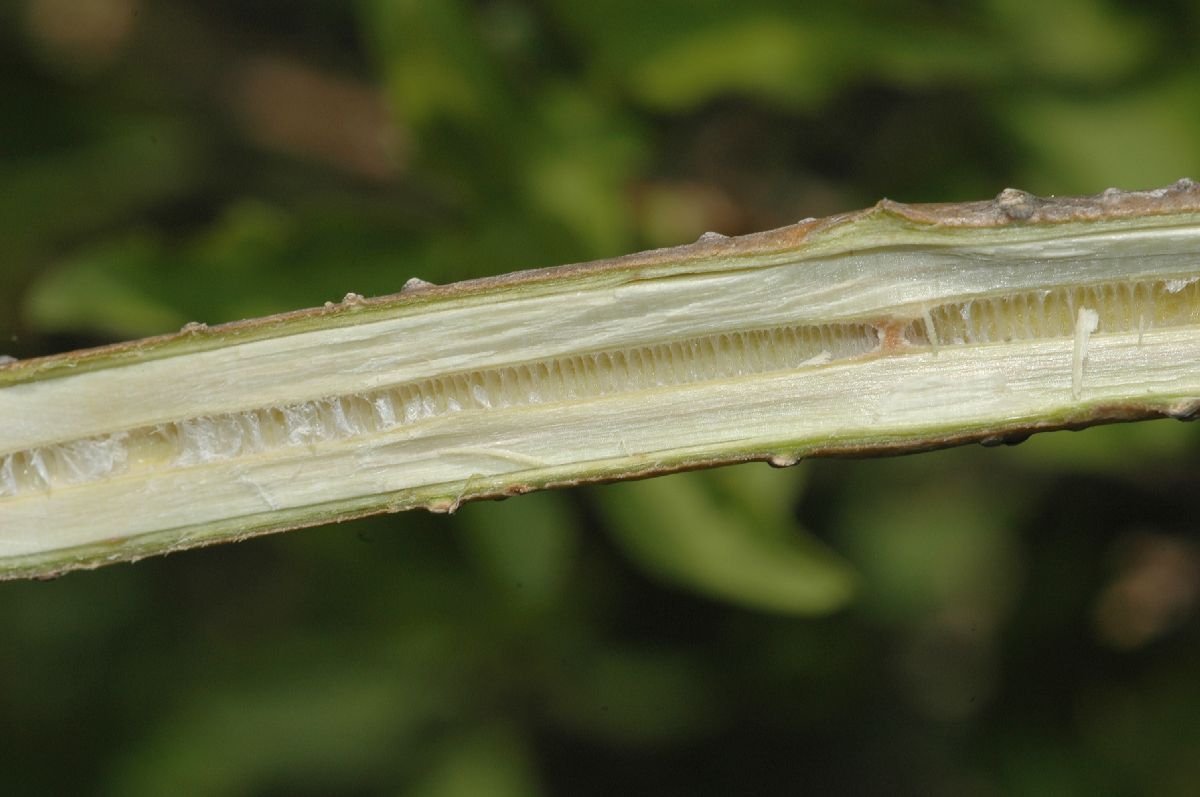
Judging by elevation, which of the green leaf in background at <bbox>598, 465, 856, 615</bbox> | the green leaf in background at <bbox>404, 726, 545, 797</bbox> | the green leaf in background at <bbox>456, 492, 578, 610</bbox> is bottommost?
the green leaf in background at <bbox>404, 726, 545, 797</bbox>

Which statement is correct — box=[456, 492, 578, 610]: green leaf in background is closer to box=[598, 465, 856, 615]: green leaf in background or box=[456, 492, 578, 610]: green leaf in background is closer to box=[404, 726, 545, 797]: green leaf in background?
box=[598, 465, 856, 615]: green leaf in background

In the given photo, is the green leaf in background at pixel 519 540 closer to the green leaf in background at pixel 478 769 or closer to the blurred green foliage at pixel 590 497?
the blurred green foliage at pixel 590 497

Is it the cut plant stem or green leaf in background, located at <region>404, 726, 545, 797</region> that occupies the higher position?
the cut plant stem

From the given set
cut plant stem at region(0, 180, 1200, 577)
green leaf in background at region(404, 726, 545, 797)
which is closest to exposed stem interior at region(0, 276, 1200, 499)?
cut plant stem at region(0, 180, 1200, 577)

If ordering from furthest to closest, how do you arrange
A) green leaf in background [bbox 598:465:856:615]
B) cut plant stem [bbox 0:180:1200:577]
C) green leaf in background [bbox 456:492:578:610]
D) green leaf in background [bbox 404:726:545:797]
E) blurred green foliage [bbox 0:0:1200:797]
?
green leaf in background [bbox 404:726:545:797] → green leaf in background [bbox 456:492:578:610] → blurred green foliage [bbox 0:0:1200:797] → green leaf in background [bbox 598:465:856:615] → cut plant stem [bbox 0:180:1200:577]

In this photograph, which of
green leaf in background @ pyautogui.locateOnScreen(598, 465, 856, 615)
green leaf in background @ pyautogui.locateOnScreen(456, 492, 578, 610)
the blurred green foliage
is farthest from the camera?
green leaf in background @ pyautogui.locateOnScreen(456, 492, 578, 610)

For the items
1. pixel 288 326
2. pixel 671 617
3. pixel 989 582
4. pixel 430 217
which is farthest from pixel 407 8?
pixel 989 582
